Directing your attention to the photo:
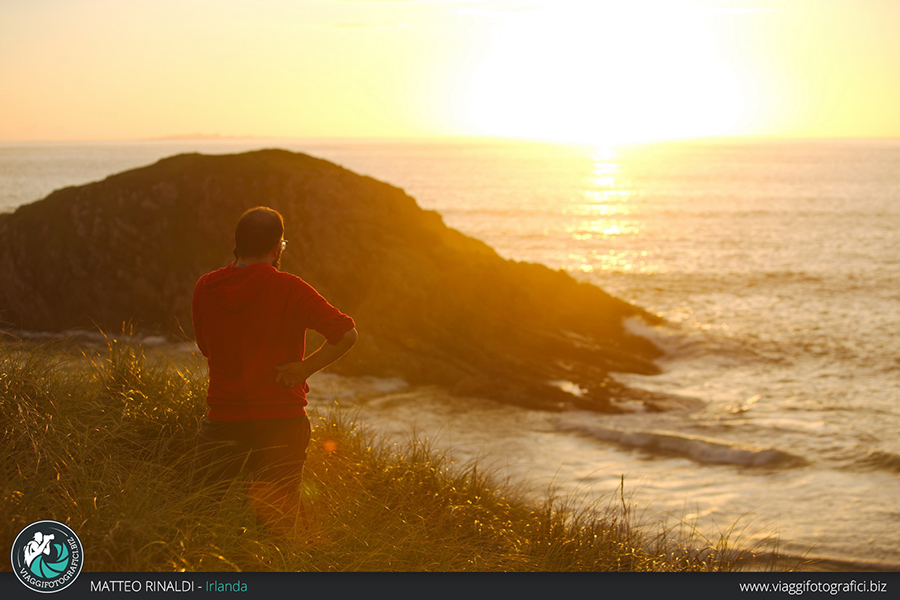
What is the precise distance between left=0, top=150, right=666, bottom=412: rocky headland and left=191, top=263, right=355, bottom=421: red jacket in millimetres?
9120

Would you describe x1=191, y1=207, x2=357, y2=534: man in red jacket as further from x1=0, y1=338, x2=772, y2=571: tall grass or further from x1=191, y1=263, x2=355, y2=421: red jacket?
x1=0, y1=338, x2=772, y2=571: tall grass

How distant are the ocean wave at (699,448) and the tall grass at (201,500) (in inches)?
154

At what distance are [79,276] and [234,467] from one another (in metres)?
13.2

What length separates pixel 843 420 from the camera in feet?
40.7

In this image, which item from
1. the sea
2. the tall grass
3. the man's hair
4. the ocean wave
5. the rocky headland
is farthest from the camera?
the rocky headland

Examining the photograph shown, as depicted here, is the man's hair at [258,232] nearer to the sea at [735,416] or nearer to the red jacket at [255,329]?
the red jacket at [255,329]

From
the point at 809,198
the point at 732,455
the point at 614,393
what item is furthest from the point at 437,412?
the point at 809,198

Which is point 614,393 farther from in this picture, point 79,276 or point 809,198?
point 809,198

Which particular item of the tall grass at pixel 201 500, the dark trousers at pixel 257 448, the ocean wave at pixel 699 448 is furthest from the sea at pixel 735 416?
the dark trousers at pixel 257 448

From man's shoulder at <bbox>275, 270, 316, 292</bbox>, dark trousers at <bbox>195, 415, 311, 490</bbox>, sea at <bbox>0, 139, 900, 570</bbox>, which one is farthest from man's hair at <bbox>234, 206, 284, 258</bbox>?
sea at <bbox>0, 139, 900, 570</bbox>

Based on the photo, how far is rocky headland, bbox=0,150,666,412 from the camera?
1393 cm

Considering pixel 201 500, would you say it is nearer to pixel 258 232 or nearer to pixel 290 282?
pixel 290 282

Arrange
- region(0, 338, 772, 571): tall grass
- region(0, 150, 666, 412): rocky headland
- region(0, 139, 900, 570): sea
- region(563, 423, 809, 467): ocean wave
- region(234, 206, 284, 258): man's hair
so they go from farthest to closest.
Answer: region(0, 150, 666, 412): rocky headland, region(563, 423, 809, 467): ocean wave, region(0, 139, 900, 570): sea, region(0, 338, 772, 571): tall grass, region(234, 206, 284, 258): man's hair

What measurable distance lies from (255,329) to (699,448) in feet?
28.6
